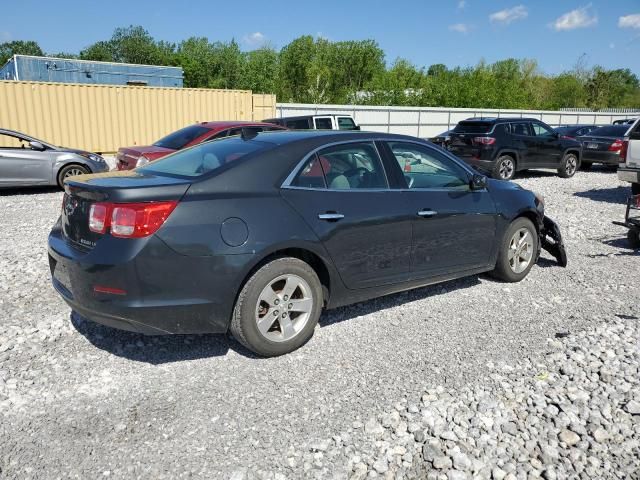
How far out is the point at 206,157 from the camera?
4109 mm

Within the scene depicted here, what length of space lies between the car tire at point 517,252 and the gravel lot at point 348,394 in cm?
34

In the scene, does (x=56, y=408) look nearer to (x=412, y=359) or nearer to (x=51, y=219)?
(x=412, y=359)

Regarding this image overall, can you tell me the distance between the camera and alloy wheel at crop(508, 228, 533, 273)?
18.1 feet

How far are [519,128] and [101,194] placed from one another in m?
13.1

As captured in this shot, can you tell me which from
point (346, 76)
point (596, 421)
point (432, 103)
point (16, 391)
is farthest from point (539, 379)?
point (346, 76)

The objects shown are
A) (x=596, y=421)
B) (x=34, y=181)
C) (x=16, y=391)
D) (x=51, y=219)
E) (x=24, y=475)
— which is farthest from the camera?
(x=34, y=181)

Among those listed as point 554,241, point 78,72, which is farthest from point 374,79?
point 554,241

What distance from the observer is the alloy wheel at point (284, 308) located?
3729mm

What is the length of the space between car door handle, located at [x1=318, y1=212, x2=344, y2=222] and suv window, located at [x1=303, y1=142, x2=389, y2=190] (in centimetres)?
23

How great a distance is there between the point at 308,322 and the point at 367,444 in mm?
1210

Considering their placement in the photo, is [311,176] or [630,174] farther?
[630,174]

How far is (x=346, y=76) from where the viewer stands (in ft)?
139

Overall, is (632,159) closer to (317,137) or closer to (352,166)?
(352,166)

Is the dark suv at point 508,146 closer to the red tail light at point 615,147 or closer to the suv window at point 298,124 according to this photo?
the red tail light at point 615,147
